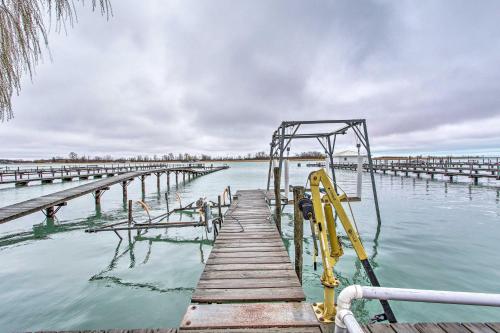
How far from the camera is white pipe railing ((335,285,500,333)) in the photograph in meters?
1.85

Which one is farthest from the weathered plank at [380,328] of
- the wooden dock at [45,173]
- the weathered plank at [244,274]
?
the wooden dock at [45,173]

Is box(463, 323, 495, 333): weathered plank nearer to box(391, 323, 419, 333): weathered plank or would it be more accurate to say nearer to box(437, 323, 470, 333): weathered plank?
box(437, 323, 470, 333): weathered plank

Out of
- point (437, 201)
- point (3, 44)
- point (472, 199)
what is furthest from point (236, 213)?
point (472, 199)

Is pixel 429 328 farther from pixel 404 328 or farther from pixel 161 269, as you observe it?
pixel 161 269

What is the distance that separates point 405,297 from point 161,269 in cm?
799

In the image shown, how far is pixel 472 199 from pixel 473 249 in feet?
44.2

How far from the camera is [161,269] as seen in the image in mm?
8156

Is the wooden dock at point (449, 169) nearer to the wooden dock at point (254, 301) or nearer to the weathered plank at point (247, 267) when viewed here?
the wooden dock at point (254, 301)

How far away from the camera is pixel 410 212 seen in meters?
15.4

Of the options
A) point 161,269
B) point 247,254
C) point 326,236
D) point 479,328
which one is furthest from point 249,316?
point 161,269

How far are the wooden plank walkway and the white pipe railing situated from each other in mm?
2110

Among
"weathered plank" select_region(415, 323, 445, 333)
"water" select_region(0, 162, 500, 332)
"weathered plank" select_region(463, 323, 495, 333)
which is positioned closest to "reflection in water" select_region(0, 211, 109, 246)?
"water" select_region(0, 162, 500, 332)

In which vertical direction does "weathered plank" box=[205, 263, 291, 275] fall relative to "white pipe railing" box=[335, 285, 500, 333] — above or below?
below

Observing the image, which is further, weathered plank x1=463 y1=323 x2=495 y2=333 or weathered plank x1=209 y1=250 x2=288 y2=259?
weathered plank x1=209 y1=250 x2=288 y2=259
